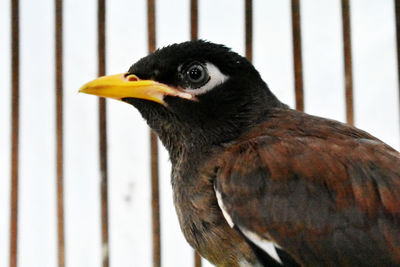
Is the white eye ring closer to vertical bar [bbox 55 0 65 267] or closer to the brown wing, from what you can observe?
the brown wing

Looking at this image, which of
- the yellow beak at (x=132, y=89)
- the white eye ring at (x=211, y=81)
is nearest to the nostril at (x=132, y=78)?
the yellow beak at (x=132, y=89)

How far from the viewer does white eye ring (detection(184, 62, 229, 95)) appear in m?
2.08

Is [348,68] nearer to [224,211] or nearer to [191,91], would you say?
[191,91]

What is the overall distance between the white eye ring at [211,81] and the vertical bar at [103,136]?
96 centimetres

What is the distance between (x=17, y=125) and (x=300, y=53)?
143 centimetres

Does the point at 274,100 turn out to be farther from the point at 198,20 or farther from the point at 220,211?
the point at 198,20

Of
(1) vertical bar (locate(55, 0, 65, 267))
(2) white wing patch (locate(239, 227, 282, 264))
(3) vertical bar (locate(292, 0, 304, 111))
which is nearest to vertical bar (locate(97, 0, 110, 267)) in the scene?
(1) vertical bar (locate(55, 0, 65, 267))

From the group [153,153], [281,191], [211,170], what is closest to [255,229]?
[281,191]

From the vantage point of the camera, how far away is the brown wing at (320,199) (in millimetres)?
1702

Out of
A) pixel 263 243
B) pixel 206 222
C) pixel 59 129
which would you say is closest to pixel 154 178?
pixel 59 129

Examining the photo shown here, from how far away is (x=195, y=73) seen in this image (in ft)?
6.81

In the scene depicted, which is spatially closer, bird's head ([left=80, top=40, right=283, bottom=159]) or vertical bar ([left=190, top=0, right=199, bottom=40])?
bird's head ([left=80, top=40, right=283, bottom=159])

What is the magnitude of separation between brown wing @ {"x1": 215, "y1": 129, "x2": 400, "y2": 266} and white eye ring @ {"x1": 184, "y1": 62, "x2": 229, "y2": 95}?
31 cm

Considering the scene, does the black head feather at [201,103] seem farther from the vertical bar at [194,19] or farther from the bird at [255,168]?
the vertical bar at [194,19]
